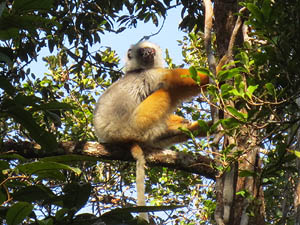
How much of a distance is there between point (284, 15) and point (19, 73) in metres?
4.56

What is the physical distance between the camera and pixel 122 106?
224 inches

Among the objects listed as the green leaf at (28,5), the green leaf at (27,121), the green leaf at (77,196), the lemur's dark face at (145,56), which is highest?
the lemur's dark face at (145,56)

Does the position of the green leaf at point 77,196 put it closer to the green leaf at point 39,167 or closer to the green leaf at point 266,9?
the green leaf at point 39,167

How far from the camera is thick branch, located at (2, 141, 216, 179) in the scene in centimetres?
465

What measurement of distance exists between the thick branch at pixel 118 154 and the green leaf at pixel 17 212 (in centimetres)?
312

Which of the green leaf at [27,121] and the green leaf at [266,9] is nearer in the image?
the green leaf at [27,121]

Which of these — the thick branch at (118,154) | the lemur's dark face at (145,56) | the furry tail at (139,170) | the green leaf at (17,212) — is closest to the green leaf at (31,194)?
the green leaf at (17,212)

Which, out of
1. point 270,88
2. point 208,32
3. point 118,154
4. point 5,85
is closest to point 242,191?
point 270,88

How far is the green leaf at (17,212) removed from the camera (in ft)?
4.67

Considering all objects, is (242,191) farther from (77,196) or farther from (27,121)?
(27,121)

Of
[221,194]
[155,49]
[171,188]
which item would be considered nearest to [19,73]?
[155,49]

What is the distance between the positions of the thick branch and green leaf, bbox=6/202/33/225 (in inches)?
123

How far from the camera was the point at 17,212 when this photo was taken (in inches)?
56.5

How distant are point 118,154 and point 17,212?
3604 millimetres
